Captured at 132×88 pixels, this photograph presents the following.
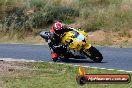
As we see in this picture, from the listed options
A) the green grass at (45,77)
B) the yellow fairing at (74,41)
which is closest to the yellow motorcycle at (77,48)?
the yellow fairing at (74,41)

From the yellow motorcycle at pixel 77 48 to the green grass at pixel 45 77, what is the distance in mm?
1621

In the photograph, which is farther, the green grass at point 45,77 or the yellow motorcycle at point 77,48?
the yellow motorcycle at point 77,48

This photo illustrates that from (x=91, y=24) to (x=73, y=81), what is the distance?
16437mm

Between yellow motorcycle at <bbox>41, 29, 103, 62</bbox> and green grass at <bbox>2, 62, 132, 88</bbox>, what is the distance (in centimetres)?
162

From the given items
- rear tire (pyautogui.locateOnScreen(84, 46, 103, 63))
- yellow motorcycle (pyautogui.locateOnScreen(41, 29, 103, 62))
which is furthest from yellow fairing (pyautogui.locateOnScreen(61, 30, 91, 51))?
rear tire (pyautogui.locateOnScreen(84, 46, 103, 63))

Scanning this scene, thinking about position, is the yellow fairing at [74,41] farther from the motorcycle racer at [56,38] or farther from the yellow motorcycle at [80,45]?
the motorcycle racer at [56,38]

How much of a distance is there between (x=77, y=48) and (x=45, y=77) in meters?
3.88

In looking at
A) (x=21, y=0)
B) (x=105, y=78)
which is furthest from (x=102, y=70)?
(x=21, y=0)

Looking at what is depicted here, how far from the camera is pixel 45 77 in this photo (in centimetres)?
1055

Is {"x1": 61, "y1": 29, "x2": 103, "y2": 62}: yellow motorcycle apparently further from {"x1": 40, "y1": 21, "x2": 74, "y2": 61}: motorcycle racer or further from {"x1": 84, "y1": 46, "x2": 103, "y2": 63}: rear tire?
{"x1": 40, "y1": 21, "x2": 74, "y2": 61}: motorcycle racer

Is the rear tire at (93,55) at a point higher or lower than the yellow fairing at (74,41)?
lower

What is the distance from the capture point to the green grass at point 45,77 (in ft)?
30.0

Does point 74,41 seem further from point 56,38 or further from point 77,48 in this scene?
point 56,38

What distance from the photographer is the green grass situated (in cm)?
916
